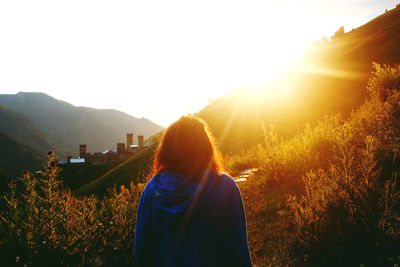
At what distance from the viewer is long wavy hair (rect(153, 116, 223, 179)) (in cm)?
174

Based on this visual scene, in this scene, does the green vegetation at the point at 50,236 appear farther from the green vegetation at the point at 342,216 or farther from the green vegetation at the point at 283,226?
the green vegetation at the point at 342,216

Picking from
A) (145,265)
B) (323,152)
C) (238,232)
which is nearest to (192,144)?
(238,232)

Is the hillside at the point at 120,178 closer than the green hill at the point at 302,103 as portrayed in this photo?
No

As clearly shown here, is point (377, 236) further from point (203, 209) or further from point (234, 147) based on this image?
point (234, 147)

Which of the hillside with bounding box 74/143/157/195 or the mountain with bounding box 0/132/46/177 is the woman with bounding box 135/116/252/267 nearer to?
the hillside with bounding box 74/143/157/195

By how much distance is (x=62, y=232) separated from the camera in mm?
3873

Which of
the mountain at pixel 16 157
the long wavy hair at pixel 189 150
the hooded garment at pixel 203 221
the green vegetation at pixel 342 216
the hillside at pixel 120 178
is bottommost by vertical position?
the mountain at pixel 16 157

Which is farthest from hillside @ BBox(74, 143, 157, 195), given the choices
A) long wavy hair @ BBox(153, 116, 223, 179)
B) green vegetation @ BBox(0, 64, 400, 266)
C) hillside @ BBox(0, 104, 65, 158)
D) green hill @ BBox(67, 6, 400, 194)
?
hillside @ BBox(0, 104, 65, 158)

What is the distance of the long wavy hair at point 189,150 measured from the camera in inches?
68.4

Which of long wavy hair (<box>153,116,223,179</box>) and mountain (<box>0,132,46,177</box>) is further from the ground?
long wavy hair (<box>153,116,223,179</box>)

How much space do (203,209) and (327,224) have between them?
10.9 ft

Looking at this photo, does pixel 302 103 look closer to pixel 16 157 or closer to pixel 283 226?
pixel 283 226

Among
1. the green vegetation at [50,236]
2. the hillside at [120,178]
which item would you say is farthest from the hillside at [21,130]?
the green vegetation at [50,236]

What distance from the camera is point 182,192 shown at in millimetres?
1655
